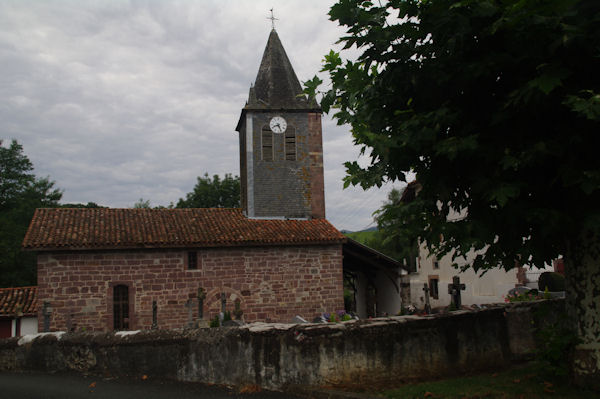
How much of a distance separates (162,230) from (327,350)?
40.8 feet

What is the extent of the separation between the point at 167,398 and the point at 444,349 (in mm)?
3647

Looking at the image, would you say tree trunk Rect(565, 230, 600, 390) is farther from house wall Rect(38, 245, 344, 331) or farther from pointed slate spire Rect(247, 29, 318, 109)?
pointed slate spire Rect(247, 29, 318, 109)

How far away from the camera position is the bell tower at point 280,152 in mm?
20516

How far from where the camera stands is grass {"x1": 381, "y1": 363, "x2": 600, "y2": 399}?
5.15 metres

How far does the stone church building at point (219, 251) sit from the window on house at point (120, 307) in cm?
3

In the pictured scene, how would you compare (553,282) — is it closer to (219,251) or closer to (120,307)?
(219,251)

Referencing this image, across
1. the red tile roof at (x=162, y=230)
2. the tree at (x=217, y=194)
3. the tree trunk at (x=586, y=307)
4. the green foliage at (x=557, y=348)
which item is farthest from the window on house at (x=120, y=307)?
the tree at (x=217, y=194)

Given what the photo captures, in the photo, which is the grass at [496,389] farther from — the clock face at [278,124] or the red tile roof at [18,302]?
the red tile roof at [18,302]

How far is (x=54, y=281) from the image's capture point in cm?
1562

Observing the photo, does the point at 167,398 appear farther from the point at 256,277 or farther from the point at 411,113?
the point at 256,277

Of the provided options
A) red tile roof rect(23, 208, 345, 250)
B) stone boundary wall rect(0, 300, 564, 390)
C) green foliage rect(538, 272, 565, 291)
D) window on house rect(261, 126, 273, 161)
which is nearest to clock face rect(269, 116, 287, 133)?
window on house rect(261, 126, 273, 161)

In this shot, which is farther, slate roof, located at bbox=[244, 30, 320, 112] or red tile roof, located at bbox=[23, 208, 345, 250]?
slate roof, located at bbox=[244, 30, 320, 112]

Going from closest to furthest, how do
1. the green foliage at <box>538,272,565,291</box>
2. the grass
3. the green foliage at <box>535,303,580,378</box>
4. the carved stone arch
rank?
the grass, the green foliage at <box>535,303,580,378</box>, the green foliage at <box>538,272,565,291</box>, the carved stone arch

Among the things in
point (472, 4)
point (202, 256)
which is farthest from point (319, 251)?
point (472, 4)
